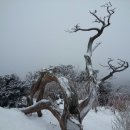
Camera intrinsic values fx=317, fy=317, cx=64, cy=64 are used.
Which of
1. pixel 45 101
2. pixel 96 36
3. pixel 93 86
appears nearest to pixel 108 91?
pixel 96 36

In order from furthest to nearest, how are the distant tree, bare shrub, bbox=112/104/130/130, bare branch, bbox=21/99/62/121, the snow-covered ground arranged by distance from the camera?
the distant tree, bare shrub, bbox=112/104/130/130, bare branch, bbox=21/99/62/121, the snow-covered ground

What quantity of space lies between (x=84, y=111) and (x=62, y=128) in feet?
4.47

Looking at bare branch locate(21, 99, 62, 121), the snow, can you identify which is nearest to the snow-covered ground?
bare branch locate(21, 99, 62, 121)

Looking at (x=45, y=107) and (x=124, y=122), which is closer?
(x=45, y=107)

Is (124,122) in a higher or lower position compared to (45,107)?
lower

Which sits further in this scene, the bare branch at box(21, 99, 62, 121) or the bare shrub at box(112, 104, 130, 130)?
the bare shrub at box(112, 104, 130, 130)

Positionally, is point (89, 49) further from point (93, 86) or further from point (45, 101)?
point (45, 101)

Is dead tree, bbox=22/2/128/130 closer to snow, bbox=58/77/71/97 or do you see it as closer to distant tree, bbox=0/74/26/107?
snow, bbox=58/77/71/97

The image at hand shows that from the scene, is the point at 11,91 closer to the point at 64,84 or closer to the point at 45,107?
the point at 45,107

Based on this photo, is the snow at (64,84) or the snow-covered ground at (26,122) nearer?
the snow-covered ground at (26,122)

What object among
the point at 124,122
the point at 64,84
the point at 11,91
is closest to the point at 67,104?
the point at 64,84

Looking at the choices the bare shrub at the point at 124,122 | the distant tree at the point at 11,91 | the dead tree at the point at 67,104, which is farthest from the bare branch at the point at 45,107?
the distant tree at the point at 11,91

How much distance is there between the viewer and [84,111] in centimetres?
1080

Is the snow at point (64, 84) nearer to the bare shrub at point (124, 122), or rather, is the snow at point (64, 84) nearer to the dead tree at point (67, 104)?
A: the dead tree at point (67, 104)
